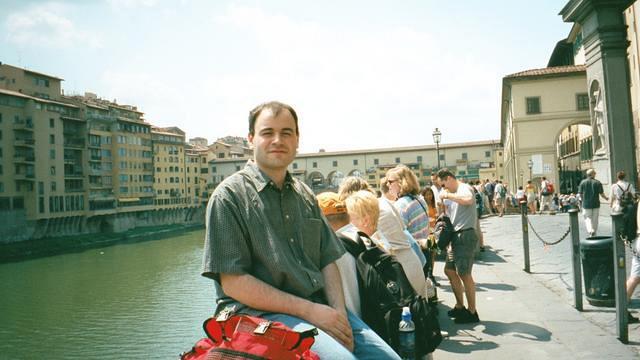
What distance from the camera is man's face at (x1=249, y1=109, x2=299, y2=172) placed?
2.05 meters

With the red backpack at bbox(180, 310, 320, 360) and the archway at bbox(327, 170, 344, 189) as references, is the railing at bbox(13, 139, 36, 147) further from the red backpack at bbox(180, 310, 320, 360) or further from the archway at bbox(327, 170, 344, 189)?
the red backpack at bbox(180, 310, 320, 360)

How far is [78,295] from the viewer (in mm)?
27500

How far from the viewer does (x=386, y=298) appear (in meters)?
2.60

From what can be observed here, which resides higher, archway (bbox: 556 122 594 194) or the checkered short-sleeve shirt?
archway (bbox: 556 122 594 194)

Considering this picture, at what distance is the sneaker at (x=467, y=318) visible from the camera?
5.14 m

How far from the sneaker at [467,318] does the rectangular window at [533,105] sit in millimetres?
31975

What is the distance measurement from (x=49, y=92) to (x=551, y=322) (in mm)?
62202

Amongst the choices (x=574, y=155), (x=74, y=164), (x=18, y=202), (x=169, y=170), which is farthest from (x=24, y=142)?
(x=574, y=155)

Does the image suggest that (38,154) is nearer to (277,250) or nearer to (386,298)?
(386,298)

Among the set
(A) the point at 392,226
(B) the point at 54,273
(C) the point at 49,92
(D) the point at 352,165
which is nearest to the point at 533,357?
(A) the point at 392,226

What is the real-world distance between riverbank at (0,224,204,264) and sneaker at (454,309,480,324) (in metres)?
45.8

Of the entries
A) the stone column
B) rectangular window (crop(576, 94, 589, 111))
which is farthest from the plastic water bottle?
rectangular window (crop(576, 94, 589, 111))

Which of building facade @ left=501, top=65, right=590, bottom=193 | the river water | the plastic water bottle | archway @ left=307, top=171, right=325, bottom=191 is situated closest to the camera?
the plastic water bottle

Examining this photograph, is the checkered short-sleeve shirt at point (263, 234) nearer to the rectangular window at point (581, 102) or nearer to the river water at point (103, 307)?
Answer: the river water at point (103, 307)
